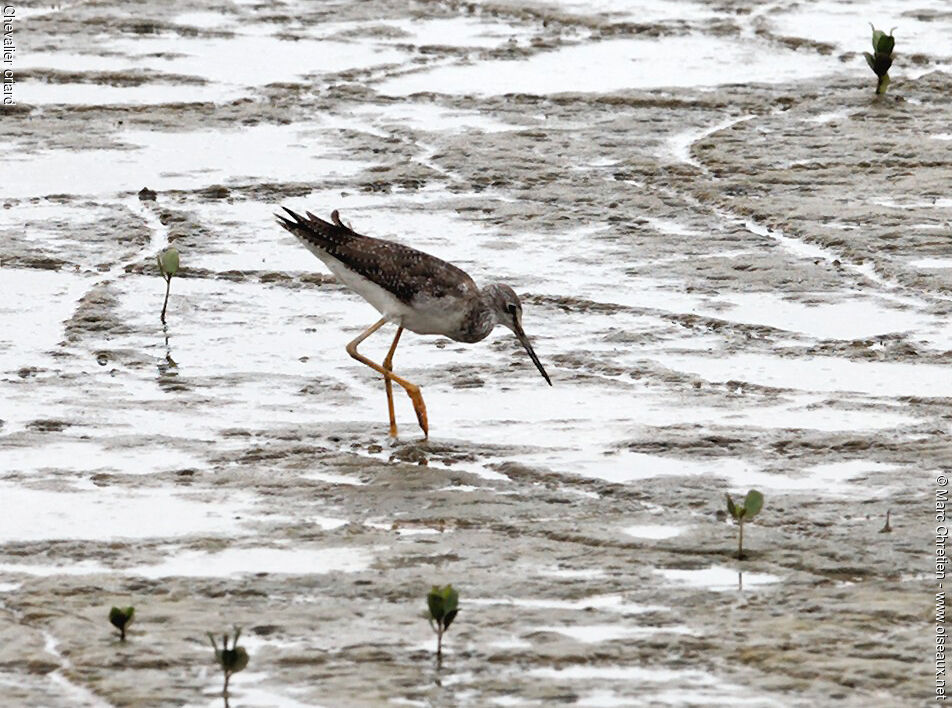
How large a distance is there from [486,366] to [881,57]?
18.4 ft

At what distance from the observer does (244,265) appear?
11.0 meters

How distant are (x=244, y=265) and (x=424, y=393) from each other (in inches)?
84.7

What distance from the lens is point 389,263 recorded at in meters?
9.04

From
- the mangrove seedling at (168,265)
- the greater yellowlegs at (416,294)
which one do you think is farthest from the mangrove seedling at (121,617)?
the mangrove seedling at (168,265)

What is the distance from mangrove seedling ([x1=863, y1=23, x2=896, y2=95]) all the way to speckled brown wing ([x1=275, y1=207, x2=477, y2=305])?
5.84 m

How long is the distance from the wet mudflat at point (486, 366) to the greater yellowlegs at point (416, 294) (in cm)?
30

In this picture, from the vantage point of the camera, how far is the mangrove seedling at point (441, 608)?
6059 millimetres

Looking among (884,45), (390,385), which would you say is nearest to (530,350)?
(390,385)

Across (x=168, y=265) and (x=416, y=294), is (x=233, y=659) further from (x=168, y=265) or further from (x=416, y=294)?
(x=168, y=265)

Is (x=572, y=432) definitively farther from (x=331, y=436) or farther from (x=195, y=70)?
(x=195, y=70)

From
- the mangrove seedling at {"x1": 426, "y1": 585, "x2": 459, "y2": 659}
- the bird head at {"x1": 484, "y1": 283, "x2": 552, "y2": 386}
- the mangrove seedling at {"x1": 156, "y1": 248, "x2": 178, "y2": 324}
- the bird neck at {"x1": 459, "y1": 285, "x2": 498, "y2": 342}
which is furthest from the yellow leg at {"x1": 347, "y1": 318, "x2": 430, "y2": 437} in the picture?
the mangrove seedling at {"x1": 426, "y1": 585, "x2": 459, "y2": 659}

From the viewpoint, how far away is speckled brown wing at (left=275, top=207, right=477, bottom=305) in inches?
352

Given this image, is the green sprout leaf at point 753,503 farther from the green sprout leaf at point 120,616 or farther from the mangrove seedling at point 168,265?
the mangrove seedling at point 168,265

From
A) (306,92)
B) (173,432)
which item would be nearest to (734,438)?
(173,432)
